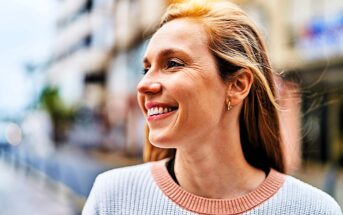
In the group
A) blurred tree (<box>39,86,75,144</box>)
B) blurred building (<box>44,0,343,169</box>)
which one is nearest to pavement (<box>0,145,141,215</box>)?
blurred building (<box>44,0,343,169</box>)

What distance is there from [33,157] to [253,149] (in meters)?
13.8

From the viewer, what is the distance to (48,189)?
33.5ft

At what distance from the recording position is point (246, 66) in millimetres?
1292

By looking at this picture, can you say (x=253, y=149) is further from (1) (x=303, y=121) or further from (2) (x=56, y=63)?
(2) (x=56, y=63)

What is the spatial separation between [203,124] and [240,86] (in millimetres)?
158

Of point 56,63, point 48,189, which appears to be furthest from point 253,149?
point 56,63

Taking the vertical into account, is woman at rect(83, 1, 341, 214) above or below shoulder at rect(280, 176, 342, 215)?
above

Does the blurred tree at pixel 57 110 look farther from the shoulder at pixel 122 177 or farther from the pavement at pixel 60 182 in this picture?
the shoulder at pixel 122 177

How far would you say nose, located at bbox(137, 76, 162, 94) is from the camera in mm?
1195

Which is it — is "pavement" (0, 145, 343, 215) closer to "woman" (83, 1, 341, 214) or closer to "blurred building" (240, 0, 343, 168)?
"blurred building" (240, 0, 343, 168)

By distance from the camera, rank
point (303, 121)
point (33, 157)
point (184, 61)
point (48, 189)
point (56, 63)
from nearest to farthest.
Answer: point (184, 61), point (303, 121), point (48, 189), point (33, 157), point (56, 63)

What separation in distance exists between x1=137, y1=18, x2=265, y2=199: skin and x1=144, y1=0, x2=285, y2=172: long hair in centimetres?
3

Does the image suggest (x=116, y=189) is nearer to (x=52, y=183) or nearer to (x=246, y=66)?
(x=246, y=66)

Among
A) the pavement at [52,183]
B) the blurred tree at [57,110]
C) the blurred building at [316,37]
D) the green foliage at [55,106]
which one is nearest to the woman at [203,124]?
the pavement at [52,183]
